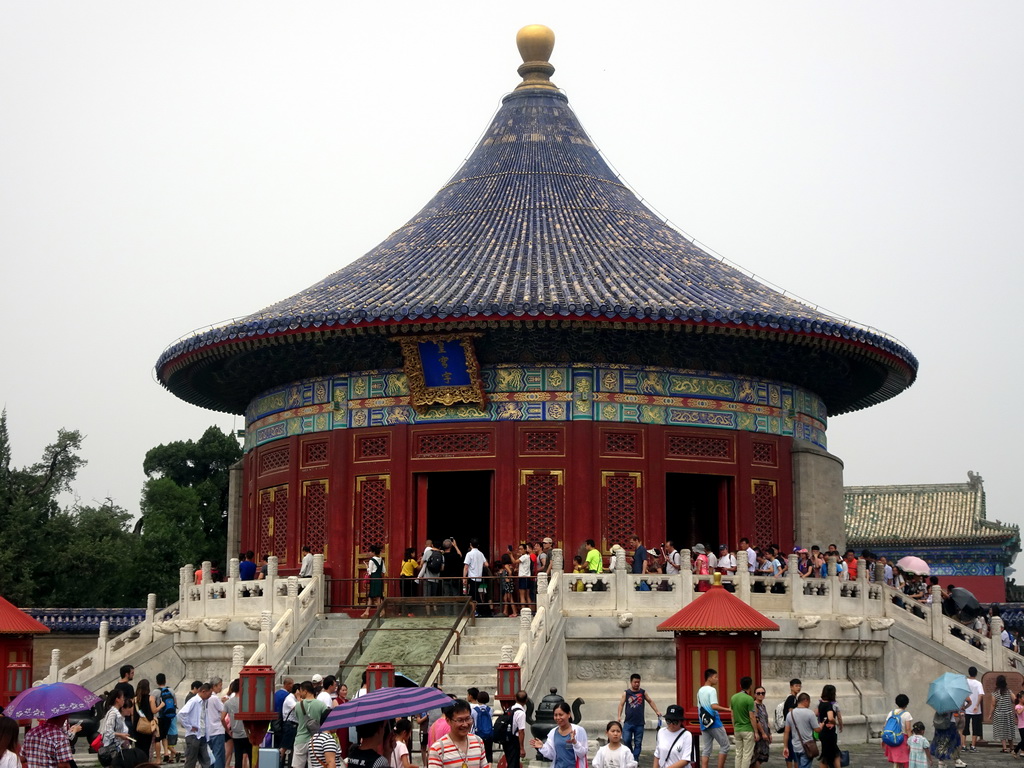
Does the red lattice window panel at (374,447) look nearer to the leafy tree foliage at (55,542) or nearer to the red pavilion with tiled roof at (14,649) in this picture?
the red pavilion with tiled roof at (14,649)

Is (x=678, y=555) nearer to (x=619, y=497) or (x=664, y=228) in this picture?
(x=619, y=497)

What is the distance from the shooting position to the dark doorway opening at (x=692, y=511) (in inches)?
1318

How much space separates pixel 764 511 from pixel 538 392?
5.00 meters

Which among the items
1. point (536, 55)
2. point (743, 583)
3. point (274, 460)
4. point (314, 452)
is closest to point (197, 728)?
point (743, 583)

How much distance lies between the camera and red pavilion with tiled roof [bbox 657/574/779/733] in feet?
69.4

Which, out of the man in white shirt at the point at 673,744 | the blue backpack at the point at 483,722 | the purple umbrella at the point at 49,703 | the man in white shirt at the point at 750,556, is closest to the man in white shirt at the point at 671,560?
the man in white shirt at the point at 750,556

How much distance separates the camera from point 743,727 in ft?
63.9

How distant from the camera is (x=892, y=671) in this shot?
28.3m

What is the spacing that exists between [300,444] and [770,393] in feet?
29.8

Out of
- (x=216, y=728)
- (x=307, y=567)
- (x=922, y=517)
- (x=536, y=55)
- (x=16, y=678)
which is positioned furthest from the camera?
(x=922, y=517)

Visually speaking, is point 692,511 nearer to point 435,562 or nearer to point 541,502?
point 541,502

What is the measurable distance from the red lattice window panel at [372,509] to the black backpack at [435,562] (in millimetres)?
2246

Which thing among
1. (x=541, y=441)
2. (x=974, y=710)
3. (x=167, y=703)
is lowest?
(x=974, y=710)

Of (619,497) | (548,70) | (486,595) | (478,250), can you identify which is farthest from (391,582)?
(548,70)
